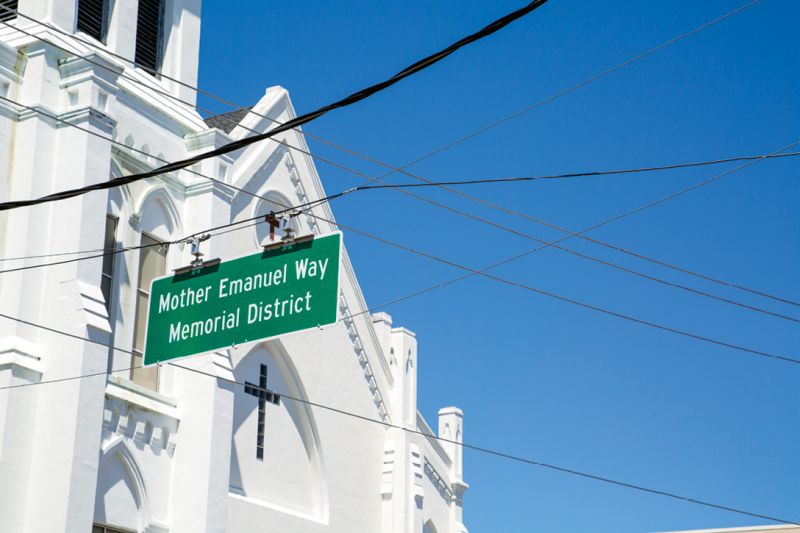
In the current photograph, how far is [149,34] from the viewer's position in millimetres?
24375

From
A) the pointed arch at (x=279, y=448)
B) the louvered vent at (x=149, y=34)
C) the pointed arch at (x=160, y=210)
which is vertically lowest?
the pointed arch at (x=279, y=448)

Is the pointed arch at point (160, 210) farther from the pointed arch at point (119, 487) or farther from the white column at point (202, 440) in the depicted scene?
the pointed arch at point (119, 487)

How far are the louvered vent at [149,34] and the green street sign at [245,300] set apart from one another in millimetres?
9823

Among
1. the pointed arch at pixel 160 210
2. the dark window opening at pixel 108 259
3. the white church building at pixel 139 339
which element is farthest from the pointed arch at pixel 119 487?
the pointed arch at pixel 160 210

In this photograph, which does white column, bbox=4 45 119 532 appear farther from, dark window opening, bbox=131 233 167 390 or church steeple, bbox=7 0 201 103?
dark window opening, bbox=131 233 167 390

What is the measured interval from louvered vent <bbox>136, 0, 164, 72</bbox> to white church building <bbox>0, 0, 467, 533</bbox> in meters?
0.04

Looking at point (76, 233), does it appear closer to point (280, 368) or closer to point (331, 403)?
point (280, 368)

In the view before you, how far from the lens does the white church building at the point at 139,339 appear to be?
1900cm

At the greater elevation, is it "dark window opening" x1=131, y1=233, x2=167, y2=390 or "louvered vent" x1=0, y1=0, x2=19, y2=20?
"louvered vent" x1=0, y1=0, x2=19, y2=20

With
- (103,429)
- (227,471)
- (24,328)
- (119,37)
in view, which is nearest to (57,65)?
(119,37)

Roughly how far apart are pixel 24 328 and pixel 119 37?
640cm

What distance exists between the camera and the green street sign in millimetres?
13719

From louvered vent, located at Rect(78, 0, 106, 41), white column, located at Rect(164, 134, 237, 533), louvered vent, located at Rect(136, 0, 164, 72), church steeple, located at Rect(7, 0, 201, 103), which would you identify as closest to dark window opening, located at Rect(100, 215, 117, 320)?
white column, located at Rect(164, 134, 237, 533)

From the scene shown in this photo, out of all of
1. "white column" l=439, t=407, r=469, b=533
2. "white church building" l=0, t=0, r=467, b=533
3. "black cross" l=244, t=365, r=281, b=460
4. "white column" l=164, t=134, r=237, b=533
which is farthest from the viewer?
"white column" l=439, t=407, r=469, b=533
